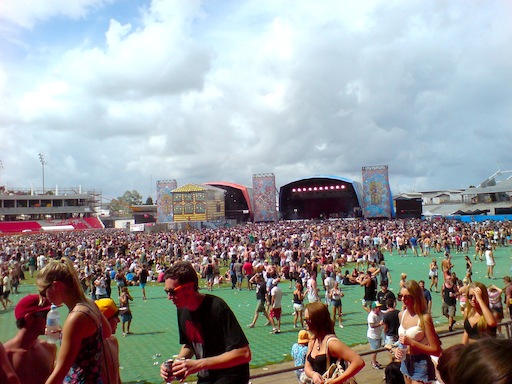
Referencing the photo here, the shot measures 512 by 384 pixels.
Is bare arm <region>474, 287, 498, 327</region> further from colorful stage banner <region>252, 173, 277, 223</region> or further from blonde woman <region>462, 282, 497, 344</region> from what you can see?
colorful stage banner <region>252, 173, 277, 223</region>

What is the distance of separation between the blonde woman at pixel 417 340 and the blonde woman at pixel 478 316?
20.5 inches

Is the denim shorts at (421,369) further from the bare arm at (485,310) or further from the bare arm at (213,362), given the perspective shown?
the bare arm at (213,362)

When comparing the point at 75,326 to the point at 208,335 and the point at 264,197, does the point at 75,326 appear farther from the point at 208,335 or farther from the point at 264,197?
the point at 264,197

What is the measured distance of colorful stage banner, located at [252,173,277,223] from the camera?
55.1 m

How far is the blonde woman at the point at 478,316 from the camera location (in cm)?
419

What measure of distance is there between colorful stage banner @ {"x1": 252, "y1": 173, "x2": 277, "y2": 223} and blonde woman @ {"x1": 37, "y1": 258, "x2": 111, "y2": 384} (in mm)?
52385

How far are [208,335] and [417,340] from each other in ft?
7.57

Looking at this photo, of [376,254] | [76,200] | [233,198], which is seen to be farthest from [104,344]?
[76,200]

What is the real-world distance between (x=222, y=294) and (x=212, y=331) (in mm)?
14348

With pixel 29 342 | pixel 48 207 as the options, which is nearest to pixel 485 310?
pixel 29 342

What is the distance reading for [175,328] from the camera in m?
11.5

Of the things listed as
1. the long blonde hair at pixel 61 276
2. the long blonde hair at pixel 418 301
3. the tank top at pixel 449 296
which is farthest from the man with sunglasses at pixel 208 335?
the tank top at pixel 449 296

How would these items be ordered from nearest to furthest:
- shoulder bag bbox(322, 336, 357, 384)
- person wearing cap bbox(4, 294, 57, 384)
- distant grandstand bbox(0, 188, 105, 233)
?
person wearing cap bbox(4, 294, 57, 384), shoulder bag bbox(322, 336, 357, 384), distant grandstand bbox(0, 188, 105, 233)

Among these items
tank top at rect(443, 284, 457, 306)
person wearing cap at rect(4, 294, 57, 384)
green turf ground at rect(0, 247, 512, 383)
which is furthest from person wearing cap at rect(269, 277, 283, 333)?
person wearing cap at rect(4, 294, 57, 384)
